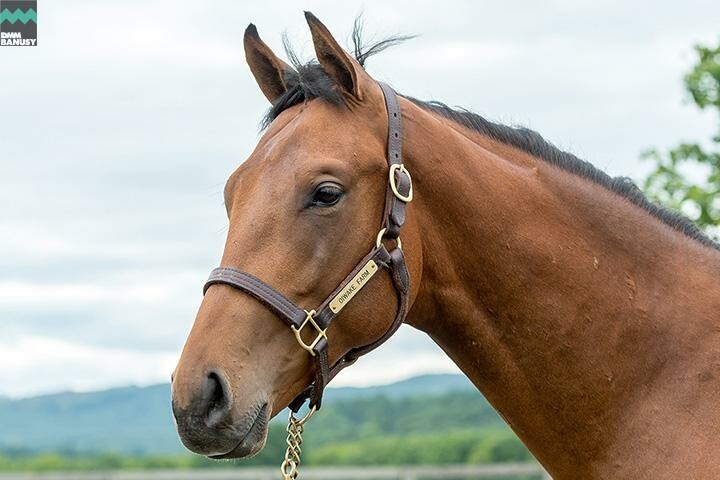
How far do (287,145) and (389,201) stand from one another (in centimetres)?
46

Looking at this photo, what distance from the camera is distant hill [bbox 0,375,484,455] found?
1019 inches

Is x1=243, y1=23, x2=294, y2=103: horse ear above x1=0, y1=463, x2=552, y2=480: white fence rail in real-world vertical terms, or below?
above

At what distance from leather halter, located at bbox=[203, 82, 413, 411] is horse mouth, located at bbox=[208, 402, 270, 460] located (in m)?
0.30

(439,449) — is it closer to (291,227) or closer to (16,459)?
(16,459)

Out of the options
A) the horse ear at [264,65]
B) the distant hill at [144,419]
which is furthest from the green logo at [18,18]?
the distant hill at [144,419]

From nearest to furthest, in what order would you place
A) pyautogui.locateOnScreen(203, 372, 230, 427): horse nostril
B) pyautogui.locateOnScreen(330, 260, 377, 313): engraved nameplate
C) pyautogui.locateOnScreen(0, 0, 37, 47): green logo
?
pyautogui.locateOnScreen(203, 372, 230, 427): horse nostril
pyautogui.locateOnScreen(330, 260, 377, 313): engraved nameplate
pyautogui.locateOnScreen(0, 0, 37, 47): green logo

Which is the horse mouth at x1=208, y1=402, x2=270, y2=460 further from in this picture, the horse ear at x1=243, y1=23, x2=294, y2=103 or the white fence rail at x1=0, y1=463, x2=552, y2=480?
the white fence rail at x1=0, y1=463, x2=552, y2=480

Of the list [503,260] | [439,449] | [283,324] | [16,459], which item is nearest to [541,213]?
[503,260]

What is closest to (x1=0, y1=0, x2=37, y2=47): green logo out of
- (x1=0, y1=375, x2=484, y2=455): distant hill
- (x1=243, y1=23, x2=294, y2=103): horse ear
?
(x1=243, y1=23, x2=294, y2=103): horse ear

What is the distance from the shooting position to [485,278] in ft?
13.4

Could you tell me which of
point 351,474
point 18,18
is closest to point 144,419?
point 351,474

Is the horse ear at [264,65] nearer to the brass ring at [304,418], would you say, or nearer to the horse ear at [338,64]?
the horse ear at [338,64]

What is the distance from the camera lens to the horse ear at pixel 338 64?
4008 mm

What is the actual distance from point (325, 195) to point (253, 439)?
0.95 meters
